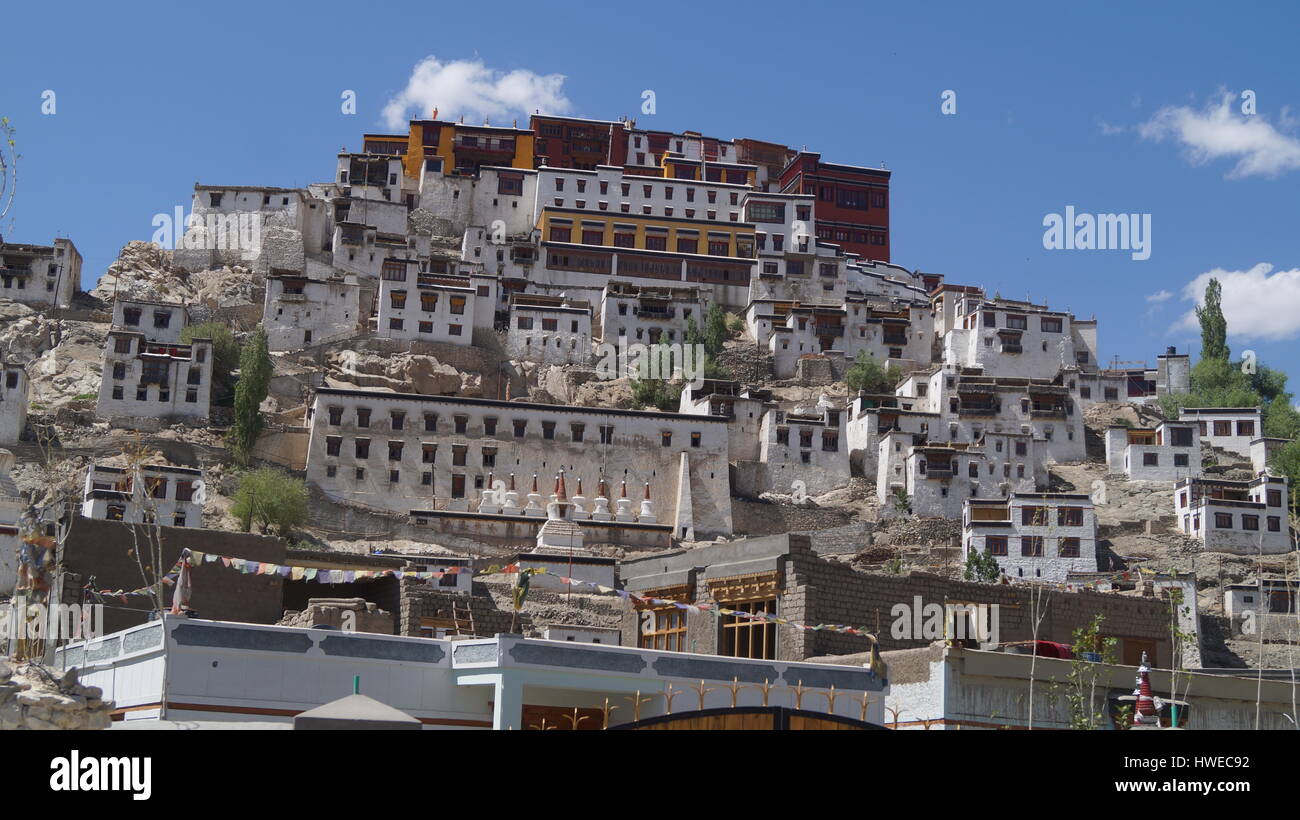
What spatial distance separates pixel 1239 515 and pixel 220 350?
46623mm

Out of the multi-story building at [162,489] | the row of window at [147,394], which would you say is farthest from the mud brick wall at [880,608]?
the row of window at [147,394]

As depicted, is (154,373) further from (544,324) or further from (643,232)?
(643,232)

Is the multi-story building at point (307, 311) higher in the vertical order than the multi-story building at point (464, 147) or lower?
lower

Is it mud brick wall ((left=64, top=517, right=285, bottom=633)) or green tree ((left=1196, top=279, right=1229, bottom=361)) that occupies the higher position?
green tree ((left=1196, top=279, right=1229, bottom=361))

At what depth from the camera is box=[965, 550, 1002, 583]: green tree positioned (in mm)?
60219

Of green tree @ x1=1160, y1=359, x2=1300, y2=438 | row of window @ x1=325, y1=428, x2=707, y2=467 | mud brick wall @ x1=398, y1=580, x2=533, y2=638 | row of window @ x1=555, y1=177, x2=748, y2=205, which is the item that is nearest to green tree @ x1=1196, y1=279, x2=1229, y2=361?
green tree @ x1=1160, y1=359, x2=1300, y2=438

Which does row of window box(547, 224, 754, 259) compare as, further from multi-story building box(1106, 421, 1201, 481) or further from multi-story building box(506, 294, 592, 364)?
multi-story building box(1106, 421, 1201, 481)

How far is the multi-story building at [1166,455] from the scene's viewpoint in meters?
75.2

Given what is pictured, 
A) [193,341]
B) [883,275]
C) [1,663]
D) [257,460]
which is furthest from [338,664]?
[883,275]

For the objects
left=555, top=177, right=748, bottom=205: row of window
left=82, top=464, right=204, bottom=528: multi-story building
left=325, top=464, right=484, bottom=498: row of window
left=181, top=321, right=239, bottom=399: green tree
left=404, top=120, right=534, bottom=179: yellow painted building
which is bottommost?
left=82, top=464, right=204, bottom=528: multi-story building

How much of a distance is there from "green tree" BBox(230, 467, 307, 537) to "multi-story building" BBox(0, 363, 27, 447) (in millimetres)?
10930

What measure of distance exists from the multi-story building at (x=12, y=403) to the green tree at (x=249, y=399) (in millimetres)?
8484

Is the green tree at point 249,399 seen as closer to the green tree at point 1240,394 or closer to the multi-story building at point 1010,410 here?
the multi-story building at point 1010,410

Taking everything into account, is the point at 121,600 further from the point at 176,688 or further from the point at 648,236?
the point at 648,236
